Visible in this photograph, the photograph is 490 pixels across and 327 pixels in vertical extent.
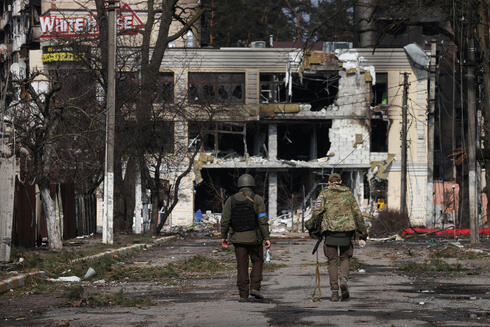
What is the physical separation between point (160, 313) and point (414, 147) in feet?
169

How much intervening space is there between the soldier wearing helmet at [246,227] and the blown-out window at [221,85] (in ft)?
147

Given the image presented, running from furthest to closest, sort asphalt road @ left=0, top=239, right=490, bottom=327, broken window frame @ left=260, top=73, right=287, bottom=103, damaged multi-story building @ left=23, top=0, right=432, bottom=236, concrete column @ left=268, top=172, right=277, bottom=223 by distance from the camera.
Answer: broken window frame @ left=260, top=73, right=287, bottom=103, concrete column @ left=268, top=172, right=277, bottom=223, damaged multi-story building @ left=23, top=0, right=432, bottom=236, asphalt road @ left=0, top=239, right=490, bottom=327

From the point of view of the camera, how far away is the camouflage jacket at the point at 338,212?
12875 mm

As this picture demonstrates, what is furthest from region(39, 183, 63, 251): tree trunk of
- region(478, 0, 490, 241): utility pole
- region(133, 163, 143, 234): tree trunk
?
region(478, 0, 490, 241): utility pole

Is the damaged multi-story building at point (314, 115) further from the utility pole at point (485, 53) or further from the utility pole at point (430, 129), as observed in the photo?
the utility pole at point (485, 53)

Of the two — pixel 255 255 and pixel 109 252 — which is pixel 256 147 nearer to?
pixel 109 252

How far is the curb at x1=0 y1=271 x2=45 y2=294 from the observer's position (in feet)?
46.8

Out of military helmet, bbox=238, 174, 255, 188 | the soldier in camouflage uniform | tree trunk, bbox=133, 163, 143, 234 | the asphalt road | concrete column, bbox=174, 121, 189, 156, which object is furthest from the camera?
concrete column, bbox=174, 121, 189, 156

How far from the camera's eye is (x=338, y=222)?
507 inches

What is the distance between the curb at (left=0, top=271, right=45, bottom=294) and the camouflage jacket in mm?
5151

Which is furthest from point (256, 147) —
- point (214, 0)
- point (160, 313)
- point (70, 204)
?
point (160, 313)

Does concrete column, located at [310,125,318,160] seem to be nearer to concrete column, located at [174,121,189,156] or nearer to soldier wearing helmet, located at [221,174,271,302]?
concrete column, located at [174,121,189,156]

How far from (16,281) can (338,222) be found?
19.0ft

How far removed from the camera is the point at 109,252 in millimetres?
23125
